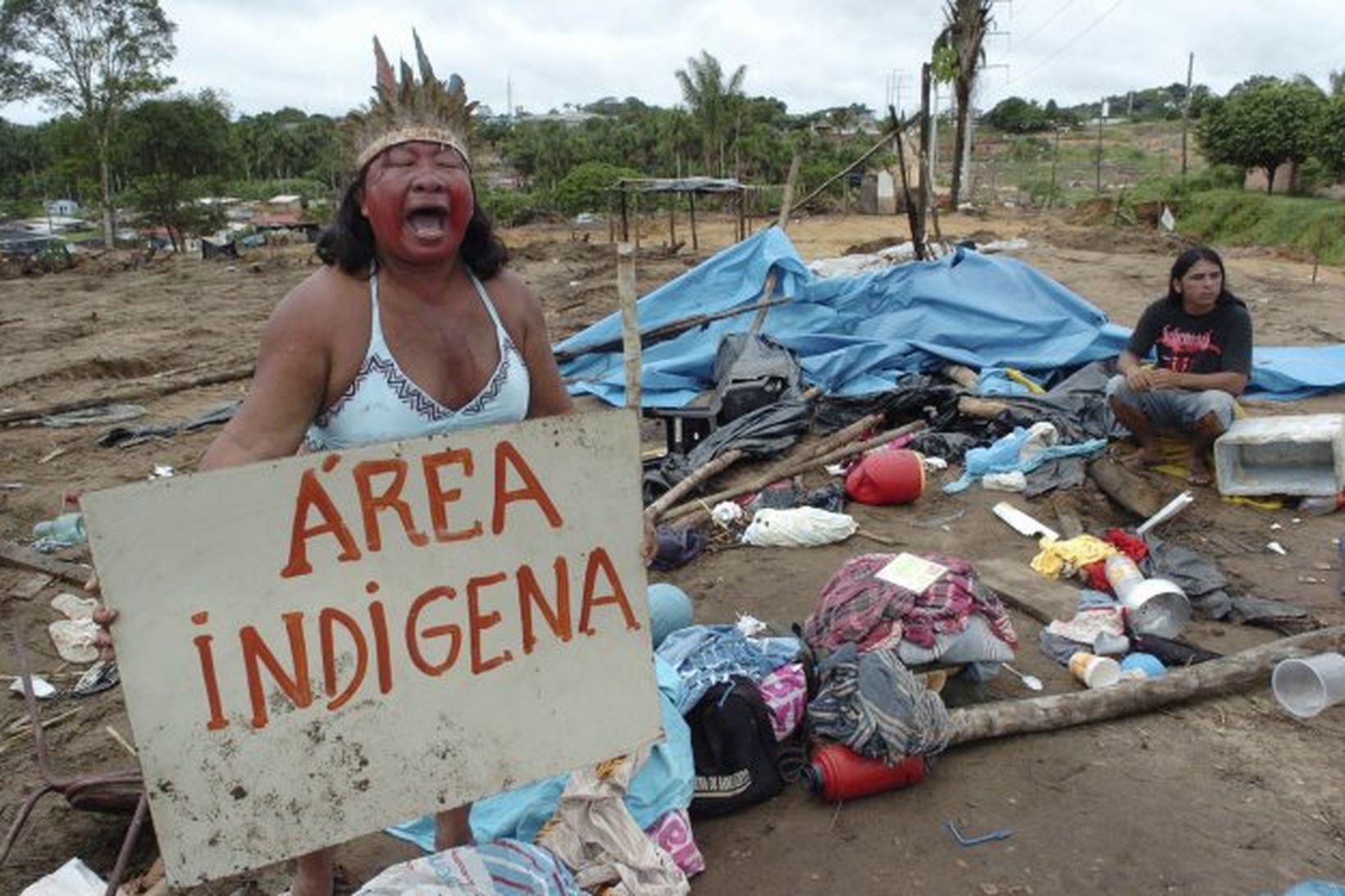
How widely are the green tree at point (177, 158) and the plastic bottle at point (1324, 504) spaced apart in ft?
85.3

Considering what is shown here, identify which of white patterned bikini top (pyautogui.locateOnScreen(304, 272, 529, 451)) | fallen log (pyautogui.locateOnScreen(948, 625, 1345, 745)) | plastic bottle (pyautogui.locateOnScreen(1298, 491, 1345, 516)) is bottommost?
fallen log (pyautogui.locateOnScreen(948, 625, 1345, 745))

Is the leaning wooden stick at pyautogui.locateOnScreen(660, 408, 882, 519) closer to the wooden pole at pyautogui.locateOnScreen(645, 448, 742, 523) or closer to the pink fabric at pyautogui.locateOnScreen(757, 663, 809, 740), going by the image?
the wooden pole at pyautogui.locateOnScreen(645, 448, 742, 523)

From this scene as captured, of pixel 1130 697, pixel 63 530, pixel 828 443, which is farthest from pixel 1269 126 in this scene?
pixel 63 530

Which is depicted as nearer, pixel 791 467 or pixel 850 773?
pixel 850 773

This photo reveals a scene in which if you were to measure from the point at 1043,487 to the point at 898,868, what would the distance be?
3293mm

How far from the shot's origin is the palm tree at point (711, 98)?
105 ft

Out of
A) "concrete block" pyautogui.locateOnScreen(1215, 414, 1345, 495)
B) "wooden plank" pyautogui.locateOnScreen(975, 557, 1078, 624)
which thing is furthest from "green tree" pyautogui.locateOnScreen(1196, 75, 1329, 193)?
"wooden plank" pyautogui.locateOnScreen(975, 557, 1078, 624)

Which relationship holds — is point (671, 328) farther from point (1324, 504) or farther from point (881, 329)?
point (1324, 504)

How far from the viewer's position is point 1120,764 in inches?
113

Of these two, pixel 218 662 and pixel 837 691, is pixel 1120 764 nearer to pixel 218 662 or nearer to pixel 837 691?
pixel 837 691

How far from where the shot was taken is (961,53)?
90.7 feet

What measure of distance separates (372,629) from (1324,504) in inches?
199

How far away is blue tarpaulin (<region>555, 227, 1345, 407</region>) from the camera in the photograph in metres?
7.45

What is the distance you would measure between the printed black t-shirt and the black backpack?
384 cm
